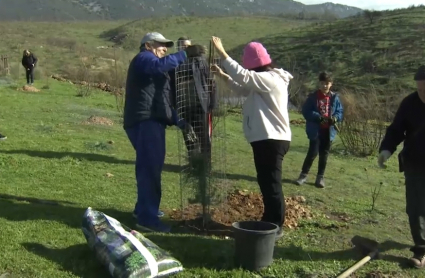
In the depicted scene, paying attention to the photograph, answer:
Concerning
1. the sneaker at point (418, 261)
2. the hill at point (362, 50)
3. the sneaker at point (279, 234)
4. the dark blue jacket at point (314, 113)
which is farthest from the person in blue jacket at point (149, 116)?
the hill at point (362, 50)

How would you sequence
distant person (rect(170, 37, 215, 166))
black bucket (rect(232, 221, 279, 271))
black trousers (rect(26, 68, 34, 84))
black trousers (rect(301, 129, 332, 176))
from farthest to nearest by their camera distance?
1. black trousers (rect(26, 68, 34, 84))
2. black trousers (rect(301, 129, 332, 176))
3. distant person (rect(170, 37, 215, 166))
4. black bucket (rect(232, 221, 279, 271))

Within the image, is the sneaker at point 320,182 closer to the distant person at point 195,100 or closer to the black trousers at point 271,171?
the black trousers at point 271,171

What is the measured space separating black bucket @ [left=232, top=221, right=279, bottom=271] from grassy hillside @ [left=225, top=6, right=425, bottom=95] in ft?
87.2

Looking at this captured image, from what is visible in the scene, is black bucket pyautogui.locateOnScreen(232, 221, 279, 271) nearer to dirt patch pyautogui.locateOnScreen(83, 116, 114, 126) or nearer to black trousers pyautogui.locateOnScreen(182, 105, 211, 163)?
black trousers pyautogui.locateOnScreen(182, 105, 211, 163)

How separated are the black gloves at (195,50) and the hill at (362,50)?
981 inches

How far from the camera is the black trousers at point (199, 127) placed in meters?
5.60

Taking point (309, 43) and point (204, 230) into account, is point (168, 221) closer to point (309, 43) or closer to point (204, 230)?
point (204, 230)

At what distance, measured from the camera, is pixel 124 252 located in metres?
4.47

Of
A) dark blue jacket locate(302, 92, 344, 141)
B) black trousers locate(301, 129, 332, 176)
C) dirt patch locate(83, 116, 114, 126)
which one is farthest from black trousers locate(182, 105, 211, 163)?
dirt patch locate(83, 116, 114, 126)

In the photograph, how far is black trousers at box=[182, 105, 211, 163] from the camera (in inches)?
221

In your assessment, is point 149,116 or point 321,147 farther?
point 321,147

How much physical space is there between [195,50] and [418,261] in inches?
111

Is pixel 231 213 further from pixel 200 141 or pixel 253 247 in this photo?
pixel 253 247

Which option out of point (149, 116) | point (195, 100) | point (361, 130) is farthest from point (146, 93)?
point (361, 130)
